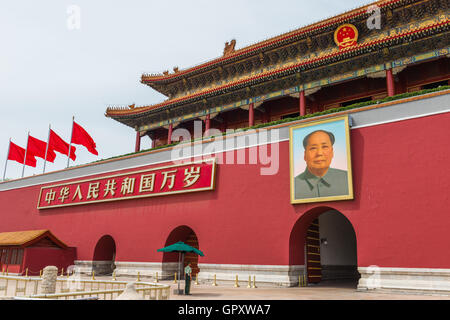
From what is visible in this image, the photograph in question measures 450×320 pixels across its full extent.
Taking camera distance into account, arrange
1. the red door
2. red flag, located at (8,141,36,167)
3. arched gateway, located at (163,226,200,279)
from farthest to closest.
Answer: red flag, located at (8,141,36,167)
arched gateway, located at (163,226,200,279)
the red door

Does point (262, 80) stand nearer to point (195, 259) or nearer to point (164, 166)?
point (164, 166)

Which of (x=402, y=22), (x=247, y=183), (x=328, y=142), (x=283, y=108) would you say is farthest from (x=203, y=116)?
(x=402, y=22)

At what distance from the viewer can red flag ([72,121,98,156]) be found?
23422 mm

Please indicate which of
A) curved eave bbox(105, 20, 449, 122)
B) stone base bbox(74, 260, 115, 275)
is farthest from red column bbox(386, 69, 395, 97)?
stone base bbox(74, 260, 115, 275)

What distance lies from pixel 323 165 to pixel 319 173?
1.05ft

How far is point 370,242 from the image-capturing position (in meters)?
12.4

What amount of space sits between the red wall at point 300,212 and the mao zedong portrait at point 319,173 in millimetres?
407

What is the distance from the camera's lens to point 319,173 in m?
13.8

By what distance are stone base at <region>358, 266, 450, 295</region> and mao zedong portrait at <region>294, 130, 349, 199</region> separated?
9.10ft

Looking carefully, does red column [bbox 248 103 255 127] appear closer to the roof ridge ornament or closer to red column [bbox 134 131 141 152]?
the roof ridge ornament

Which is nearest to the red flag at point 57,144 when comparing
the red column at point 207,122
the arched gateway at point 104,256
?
the arched gateway at point 104,256

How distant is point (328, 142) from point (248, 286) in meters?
6.03

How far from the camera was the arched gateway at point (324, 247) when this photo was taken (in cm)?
1429

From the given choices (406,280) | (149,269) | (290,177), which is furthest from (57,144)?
(406,280)
